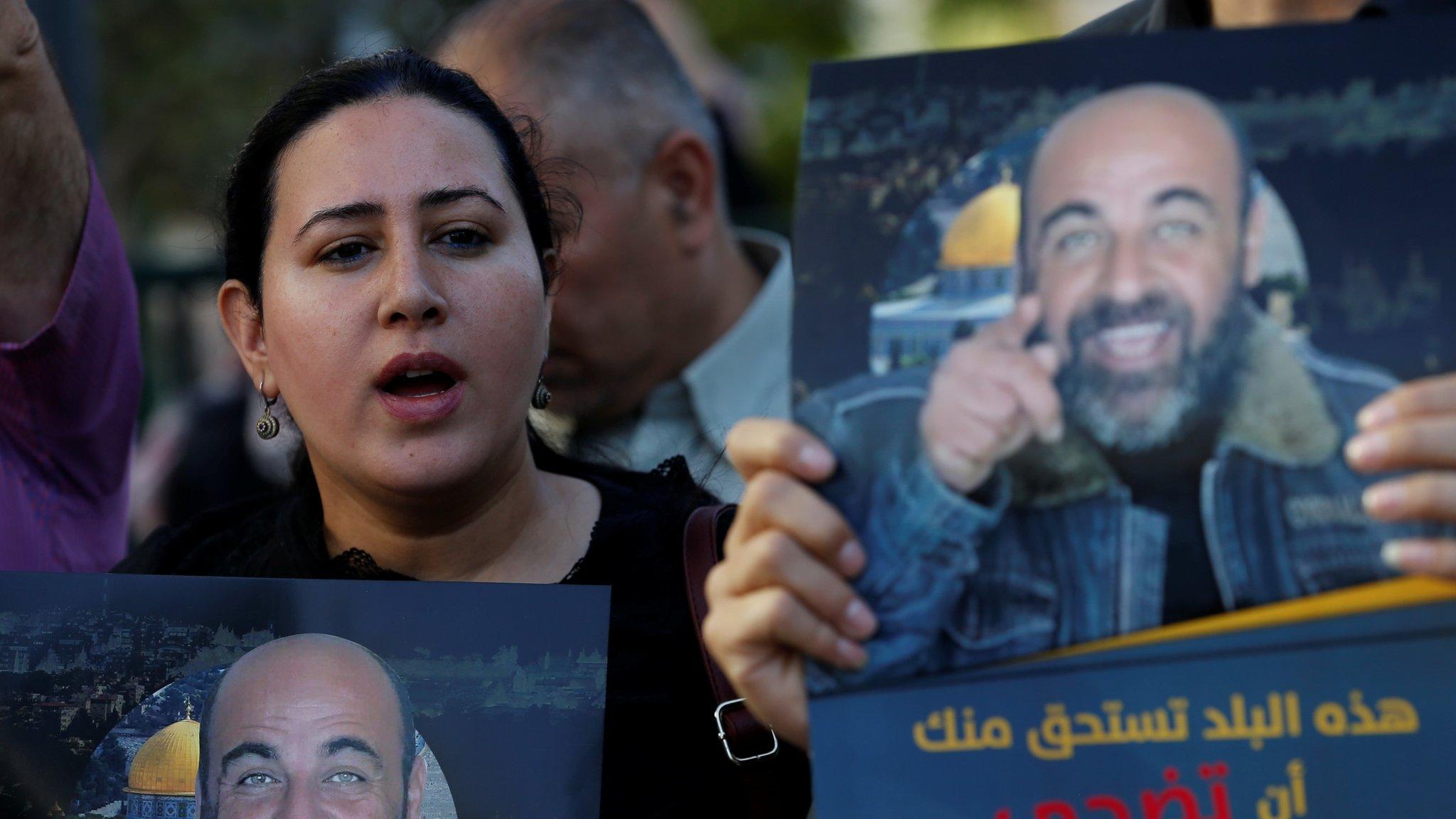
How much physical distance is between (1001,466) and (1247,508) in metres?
0.24

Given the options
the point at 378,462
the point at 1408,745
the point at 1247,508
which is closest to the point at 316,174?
the point at 378,462

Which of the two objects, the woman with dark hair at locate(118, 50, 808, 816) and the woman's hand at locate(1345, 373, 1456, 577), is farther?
the woman with dark hair at locate(118, 50, 808, 816)

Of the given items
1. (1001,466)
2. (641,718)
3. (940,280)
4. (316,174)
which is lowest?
(641,718)

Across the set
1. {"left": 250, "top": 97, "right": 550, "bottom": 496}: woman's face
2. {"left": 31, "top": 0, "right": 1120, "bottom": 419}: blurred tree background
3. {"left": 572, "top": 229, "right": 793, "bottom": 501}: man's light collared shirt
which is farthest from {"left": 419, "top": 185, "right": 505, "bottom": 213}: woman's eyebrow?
{"left": 31, "top": 0, "right": 1120, "bottom": 419}: blurred tree background

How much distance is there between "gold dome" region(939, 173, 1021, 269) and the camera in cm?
148

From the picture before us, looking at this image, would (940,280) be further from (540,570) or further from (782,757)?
(540,570)

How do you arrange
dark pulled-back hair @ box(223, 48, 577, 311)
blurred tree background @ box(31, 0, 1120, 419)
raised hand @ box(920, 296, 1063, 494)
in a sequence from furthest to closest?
blurred tree background @ box(31, 0, 1120, 419)
dark pulled-back hair @ box(223, 48, 577, 311)
raised hand @ box(920, 296, 1063, 494)

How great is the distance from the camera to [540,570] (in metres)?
1.98

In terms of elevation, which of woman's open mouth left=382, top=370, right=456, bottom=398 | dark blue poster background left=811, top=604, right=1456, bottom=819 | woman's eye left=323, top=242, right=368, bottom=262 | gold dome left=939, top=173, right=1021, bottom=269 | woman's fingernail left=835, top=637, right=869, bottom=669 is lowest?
dark blue poster background left=811, top=604, right=1456, bottom=819

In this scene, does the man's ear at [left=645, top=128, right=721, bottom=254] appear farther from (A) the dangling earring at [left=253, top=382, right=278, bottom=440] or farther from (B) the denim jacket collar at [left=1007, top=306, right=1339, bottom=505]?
(B) the denim jacket collar at [left=1007, top=306, right=1339, bottom=505]

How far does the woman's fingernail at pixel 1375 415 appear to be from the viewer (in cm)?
138

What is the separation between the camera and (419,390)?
6.27 feet

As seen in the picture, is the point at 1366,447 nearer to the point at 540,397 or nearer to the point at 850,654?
the point at 850,654

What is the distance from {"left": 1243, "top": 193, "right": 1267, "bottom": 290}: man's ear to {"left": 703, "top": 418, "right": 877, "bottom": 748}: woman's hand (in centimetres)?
45
